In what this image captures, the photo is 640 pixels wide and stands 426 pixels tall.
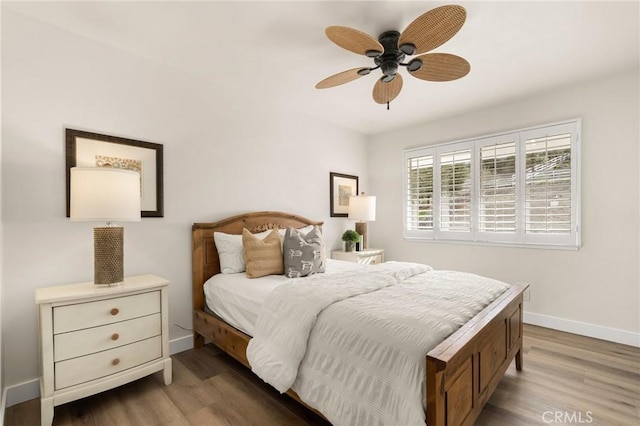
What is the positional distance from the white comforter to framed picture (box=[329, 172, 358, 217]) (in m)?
2.21

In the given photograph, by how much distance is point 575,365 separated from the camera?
2543 mm

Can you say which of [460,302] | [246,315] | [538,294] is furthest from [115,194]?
[538,294]

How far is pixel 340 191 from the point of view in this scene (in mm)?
4551

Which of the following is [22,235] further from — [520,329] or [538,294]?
[538,294]

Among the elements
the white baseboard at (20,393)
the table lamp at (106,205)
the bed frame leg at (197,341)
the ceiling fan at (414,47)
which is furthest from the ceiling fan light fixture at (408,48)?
the white baseboard at (20,393)

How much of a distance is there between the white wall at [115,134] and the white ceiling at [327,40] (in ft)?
0.63

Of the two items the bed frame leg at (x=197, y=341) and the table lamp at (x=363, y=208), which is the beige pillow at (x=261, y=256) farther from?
the table lamp at (x=363, y=208)

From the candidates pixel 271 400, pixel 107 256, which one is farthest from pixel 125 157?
pixel 271 400

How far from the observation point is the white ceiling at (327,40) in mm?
2010

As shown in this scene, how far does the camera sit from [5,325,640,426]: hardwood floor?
189 cm

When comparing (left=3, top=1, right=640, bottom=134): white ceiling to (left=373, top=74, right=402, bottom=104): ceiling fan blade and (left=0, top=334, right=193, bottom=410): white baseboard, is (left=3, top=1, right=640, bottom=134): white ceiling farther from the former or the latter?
(left=0, top=334, right=193, bottom=410): white baseboard

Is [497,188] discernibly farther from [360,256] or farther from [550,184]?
[360,256]

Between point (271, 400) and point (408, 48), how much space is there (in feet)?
8.36

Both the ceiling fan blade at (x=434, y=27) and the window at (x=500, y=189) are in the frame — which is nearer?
the ceiling fan blade at (x=434, y=27)
